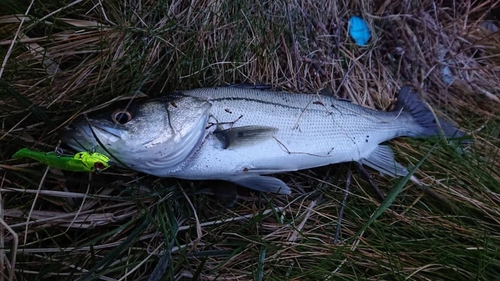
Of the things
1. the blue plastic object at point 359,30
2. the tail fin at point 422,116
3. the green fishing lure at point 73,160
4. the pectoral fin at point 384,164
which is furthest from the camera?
the blue plastic object at point 359,30

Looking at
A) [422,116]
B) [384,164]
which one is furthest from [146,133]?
[422,116]

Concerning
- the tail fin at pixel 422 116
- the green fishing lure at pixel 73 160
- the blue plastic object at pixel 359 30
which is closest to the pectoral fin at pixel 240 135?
the green fishing lure at pixel 73 160

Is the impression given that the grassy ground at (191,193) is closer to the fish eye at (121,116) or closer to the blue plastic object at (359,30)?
the fish eye at (121,116)

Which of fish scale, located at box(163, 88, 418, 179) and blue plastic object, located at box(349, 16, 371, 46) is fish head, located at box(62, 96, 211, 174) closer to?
fish scale, located at box(163, 88, 418, 179)

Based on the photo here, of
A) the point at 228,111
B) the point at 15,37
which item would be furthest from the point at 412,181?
the point at 15,37

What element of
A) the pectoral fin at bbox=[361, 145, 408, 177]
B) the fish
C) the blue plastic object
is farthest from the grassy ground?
the blue plastic object

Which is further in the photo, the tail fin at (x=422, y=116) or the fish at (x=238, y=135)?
the tail fin at (x=422, y=116)
